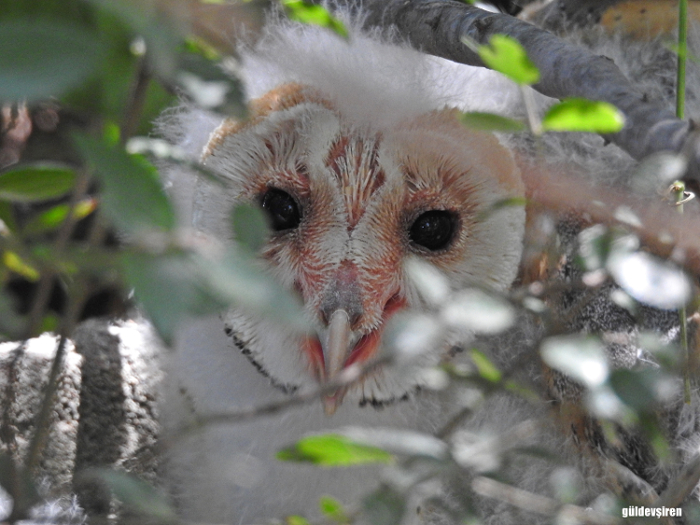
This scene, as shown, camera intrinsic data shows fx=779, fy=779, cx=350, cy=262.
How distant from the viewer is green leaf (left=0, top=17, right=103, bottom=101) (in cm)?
60

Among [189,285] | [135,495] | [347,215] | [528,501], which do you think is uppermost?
[347,215]

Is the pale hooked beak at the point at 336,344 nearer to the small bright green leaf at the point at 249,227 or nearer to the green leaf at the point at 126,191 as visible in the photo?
the small bright green leaf at the point at 249,227

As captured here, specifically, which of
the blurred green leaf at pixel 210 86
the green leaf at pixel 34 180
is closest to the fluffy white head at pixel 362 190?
the green leaf at pixel 34 180

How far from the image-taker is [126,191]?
67 centimetres

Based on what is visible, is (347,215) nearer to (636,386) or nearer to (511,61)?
(511,61)

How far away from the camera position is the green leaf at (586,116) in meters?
0.91

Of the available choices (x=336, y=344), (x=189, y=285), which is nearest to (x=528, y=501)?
(x=336, y=344)

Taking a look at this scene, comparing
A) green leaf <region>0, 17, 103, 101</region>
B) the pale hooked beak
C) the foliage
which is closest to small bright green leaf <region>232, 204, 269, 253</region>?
the foliage

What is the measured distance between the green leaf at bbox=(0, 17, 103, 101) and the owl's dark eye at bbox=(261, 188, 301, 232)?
3.33ft

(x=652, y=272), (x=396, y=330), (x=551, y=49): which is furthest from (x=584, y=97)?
(x=396, y=330)

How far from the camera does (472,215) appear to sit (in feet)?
5.66

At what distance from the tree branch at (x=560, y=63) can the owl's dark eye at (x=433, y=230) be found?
36cm

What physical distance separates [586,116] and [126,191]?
1.80 ft

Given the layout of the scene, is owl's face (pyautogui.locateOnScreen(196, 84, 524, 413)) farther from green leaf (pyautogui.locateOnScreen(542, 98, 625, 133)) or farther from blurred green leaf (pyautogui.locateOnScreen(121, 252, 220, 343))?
blurred green leaf (pyautogui.locateOnScreen(121, 252, 220, 343))
